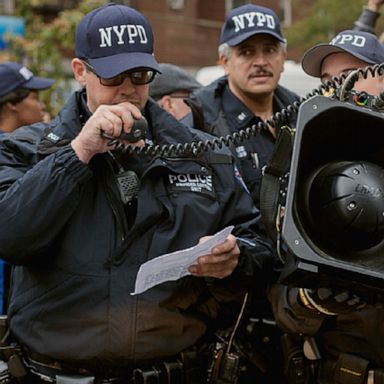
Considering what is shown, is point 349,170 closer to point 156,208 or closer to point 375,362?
point 156,208

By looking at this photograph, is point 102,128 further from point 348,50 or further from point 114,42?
point 348,50

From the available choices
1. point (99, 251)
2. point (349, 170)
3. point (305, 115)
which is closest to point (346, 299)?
point (349, 170)

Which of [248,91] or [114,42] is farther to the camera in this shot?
[248,91]

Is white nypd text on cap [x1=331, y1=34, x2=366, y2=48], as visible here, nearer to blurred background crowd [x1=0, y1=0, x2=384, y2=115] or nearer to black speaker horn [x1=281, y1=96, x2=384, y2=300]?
black speaker horn [x1=281, y1=96, x2=384, y2=300]

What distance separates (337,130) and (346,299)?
0.51 m

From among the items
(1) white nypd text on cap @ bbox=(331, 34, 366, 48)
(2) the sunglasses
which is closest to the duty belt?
(2) the sunglasses

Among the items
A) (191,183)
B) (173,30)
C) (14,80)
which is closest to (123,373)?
(191,183)

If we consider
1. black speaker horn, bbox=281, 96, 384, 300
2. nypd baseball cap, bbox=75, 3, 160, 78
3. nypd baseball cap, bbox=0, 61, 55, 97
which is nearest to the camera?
black speaker horn, bbox=281, 96, 384, 300

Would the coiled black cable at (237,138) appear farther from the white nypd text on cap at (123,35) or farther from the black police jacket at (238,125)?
the black police jacket at (238,125)

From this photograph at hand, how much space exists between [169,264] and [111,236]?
A: 0.30 meters

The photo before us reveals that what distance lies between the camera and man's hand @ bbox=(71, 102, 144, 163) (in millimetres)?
2541

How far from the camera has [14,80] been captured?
16.8ft

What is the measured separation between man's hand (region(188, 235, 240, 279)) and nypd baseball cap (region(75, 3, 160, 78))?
630 mm

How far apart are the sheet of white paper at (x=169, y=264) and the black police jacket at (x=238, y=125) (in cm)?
106
